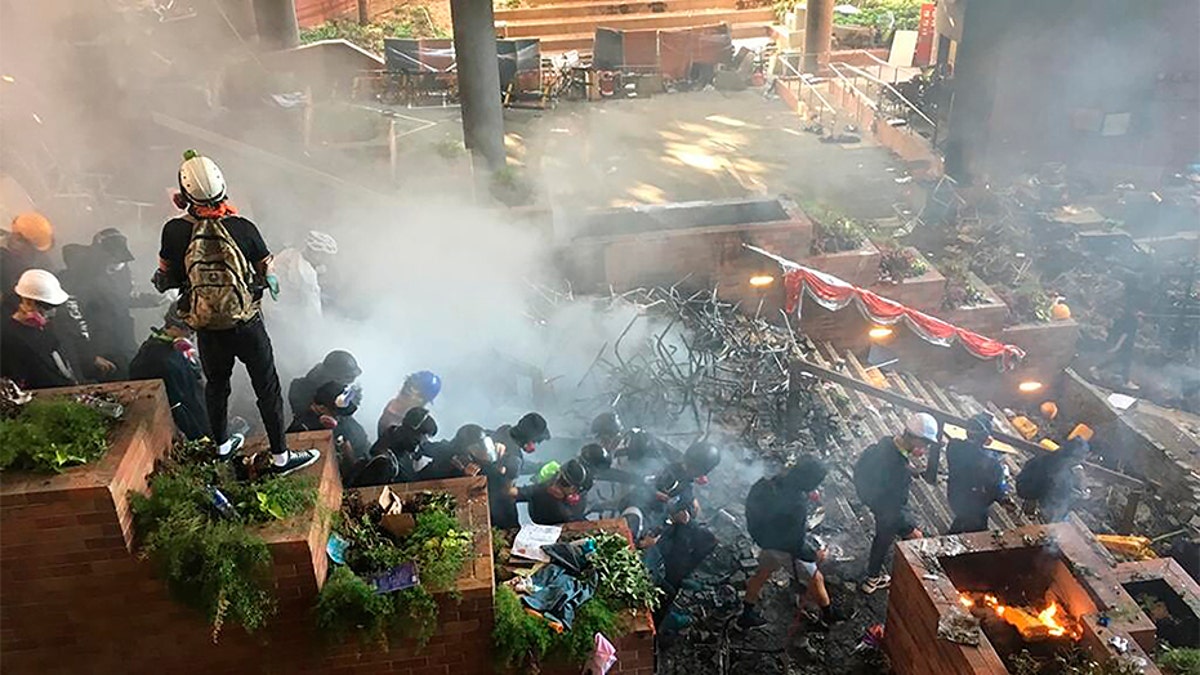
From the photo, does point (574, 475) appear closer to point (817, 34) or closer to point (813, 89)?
point (813, 89)

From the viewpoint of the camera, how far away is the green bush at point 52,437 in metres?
4.75

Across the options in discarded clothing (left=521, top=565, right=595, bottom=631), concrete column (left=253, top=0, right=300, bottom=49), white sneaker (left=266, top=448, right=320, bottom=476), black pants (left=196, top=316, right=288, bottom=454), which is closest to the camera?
black pants (left=196, top=316, right=288, bottom=454)

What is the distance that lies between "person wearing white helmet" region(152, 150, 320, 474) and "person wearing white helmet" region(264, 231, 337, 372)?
442 cm

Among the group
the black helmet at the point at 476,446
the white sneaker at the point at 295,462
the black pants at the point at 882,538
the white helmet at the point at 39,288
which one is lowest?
the black pants at the point at 882,538

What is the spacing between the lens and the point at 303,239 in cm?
1251

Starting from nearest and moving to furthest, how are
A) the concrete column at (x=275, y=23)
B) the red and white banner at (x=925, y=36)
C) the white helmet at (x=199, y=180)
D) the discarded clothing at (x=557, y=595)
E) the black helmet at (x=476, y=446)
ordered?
the white helmet at (x=199, y=180), the discarded clothing at (x=557, y=595), the black helmet at (x=476, y=446), the concrete column at (x=275, y=23), the red and white banner at (x=925, y=36)

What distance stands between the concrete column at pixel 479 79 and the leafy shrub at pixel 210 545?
338 inches

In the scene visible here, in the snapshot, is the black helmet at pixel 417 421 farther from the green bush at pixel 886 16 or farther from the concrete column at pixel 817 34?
the green bush at pixel 886 16

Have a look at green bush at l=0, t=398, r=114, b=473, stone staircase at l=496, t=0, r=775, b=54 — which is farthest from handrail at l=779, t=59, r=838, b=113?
green bush at l=0, t=398, r=114, b=473

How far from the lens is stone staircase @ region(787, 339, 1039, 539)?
29.1 ft

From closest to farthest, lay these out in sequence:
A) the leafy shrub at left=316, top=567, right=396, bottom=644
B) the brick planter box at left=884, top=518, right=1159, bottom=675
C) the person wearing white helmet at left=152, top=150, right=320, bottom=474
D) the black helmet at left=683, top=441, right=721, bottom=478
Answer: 1. the person wearing white helmet at left=152, top=150, right=320, bottom=474
2. the leafy shrub at left=316, top=567, right=396, bottom=644
3. the brick planter box at left=884, top=518, right=1159, bottom=675
4. the black helmet at left=683, top=441, right=721, bottom=478

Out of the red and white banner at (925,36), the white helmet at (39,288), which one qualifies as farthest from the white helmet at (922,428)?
the red and white banner at (925,36)

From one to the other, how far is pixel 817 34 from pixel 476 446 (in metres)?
17.4

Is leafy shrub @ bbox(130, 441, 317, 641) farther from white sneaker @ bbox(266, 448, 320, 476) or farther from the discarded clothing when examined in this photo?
the discarded clothing
